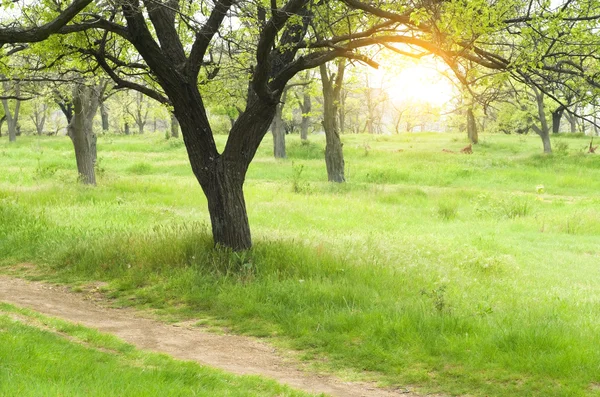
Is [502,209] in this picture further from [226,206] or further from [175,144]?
[175,144]

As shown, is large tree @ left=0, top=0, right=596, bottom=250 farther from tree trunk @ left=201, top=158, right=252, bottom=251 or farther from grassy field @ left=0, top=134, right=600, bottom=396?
grassy field @ left=0, top=134, right=600, bottom=396

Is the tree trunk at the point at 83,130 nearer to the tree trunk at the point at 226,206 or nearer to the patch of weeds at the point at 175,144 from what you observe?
the tree trunk at the point at 226,206

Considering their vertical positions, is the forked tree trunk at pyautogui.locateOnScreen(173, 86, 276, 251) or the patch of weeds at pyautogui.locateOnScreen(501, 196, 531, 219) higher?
the forked tree trunk at pyautogui.locateOnScreen(173, 86, 276, 251)

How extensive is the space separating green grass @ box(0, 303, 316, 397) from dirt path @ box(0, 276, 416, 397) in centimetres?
49

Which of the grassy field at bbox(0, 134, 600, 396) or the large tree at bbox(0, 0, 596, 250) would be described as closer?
the grassy field at bbox(0, 134, 600, 396)

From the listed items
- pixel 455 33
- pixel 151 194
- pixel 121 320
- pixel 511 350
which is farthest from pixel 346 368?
pixel 151 194

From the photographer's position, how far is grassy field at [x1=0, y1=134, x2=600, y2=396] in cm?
636

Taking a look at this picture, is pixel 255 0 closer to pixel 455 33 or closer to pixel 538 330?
pixel 455 33

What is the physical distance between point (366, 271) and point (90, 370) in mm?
5384

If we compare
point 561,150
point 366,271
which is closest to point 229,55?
point 366,271

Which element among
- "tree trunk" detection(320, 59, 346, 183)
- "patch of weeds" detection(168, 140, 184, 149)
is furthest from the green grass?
"patch of weeds" detection(168, 140, 184, 149)

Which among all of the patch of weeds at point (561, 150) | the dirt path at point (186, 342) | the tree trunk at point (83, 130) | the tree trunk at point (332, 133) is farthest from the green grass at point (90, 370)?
the patch of weeds at point (561, 150)

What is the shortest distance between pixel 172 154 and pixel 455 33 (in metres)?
33.9

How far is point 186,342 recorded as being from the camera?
6.90 m
